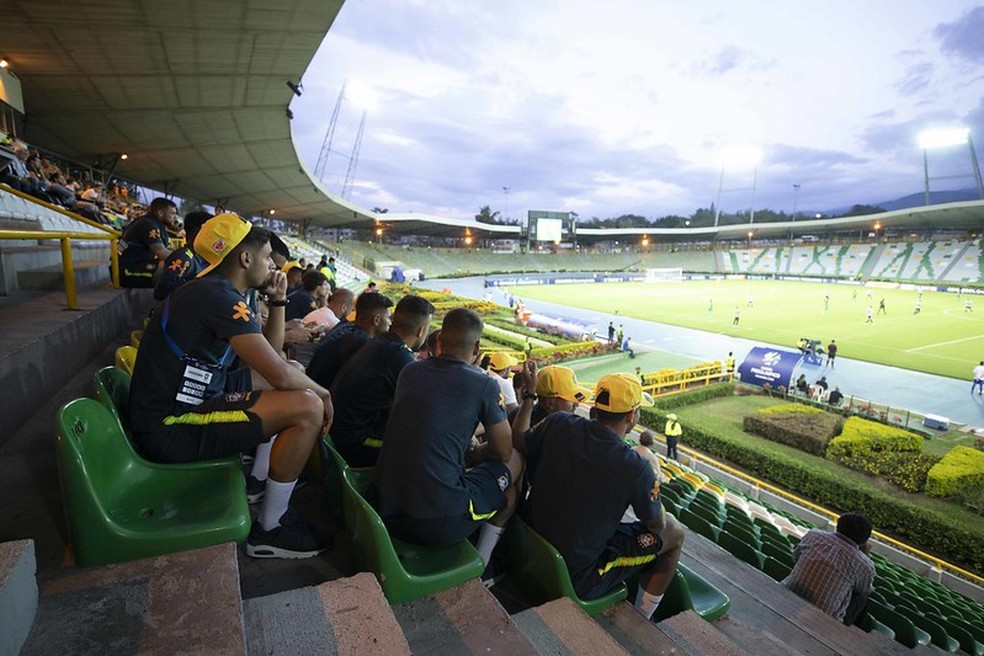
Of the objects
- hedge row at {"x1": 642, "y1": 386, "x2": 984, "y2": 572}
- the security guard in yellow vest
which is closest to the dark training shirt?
hedge row at {"x1": 642, "y1": 386, "x2": 984, "y2": 572}

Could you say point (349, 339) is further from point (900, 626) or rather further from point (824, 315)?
point (824, 315)

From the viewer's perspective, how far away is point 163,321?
224 cm

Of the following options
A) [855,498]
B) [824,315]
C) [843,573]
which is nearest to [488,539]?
[843,573]

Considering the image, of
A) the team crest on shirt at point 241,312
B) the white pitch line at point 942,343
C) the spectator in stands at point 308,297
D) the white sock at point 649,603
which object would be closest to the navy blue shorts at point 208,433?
the team crest on shirt at point 241,312

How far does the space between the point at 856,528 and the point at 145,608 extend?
14.8ft

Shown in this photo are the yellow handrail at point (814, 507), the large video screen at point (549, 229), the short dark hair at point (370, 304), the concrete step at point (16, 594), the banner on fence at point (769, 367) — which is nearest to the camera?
the concrete step at point (16, 594)

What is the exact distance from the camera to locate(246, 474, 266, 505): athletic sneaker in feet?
9.57

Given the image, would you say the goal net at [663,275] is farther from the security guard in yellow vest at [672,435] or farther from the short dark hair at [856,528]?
the short dark hair at [856,528]

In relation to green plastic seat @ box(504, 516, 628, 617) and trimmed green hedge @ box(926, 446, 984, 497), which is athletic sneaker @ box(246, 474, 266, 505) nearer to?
green plastic seat @ box(504, 516, 628, 617)

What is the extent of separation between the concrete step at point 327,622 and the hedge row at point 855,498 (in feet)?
35.0

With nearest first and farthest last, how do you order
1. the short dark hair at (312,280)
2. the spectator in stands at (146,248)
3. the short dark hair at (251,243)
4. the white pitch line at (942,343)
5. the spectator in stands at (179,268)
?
the short dark hair at (251,243) → the spectator in stands at (179,268) → the spectator in stands at (146,248) → the short dark hair at (312,280) → the white pitch line at (942,343)

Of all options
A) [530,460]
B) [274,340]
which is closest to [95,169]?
[274,340]

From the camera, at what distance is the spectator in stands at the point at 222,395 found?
2230 millimetres

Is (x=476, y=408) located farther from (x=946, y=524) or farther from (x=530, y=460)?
(x=946, y=524)
